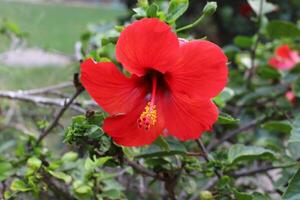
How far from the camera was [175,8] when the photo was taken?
2.72 feet

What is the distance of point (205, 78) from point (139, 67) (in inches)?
3.9

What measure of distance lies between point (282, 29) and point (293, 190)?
86 centimetres

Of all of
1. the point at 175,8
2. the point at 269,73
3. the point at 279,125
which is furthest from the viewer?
the point at 269,73

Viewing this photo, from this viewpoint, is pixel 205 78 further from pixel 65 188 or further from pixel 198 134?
pixel 65 188

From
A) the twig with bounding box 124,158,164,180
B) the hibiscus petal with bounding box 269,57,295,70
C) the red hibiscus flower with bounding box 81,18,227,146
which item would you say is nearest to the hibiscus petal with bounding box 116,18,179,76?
the red hibiscus flower with bounding box 81,18,227,146

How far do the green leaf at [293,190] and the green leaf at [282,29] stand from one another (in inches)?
31.9

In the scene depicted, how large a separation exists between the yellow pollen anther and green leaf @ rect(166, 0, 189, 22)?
0.14m

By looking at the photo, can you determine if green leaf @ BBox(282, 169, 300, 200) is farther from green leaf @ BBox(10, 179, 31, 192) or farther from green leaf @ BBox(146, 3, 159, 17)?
green leaf @ BBox(10, 179, 31, 192)

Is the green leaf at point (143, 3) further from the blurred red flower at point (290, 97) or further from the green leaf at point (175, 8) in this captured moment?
the blurred red flower at point (290, 97)

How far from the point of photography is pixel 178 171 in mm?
979

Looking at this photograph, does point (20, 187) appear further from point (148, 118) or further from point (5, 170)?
point (148, 118)

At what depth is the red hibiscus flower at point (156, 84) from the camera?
70cm

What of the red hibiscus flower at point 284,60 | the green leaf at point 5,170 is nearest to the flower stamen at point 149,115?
the green leaf at point 5,170


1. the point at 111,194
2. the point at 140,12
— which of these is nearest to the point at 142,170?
the point at 111,194
